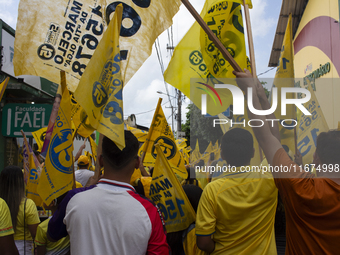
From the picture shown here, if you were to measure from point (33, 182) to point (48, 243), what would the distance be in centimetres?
163

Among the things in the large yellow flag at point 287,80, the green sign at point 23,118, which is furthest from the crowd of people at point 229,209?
the green sign at point 23,118

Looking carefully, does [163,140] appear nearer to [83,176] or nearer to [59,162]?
[83,176]

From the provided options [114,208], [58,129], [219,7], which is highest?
[219,7]

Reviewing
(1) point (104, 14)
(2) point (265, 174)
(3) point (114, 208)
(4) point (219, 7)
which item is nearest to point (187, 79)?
(4) point (219, 7)

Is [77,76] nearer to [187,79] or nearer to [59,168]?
[59,168]

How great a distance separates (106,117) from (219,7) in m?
2.53

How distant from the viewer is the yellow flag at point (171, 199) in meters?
2.90

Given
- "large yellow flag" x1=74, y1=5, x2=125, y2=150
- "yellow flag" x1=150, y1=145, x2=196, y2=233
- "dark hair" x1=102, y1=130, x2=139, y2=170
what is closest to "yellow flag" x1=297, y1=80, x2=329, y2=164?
"yellow flag" x1=150, y1=145, x2=196, y2=233

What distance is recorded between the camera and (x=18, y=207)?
3363 millimetres

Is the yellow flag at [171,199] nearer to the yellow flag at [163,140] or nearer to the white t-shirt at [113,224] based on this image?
the white t-shirt at [113,224]

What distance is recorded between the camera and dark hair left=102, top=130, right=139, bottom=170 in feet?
6.65

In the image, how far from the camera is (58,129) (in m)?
2.77

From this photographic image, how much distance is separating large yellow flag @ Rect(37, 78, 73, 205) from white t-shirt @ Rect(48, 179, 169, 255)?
2.74ft

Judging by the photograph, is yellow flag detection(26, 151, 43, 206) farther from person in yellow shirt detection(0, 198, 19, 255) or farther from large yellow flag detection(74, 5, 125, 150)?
large yellow flag detection(74, 5, 125, 150)
